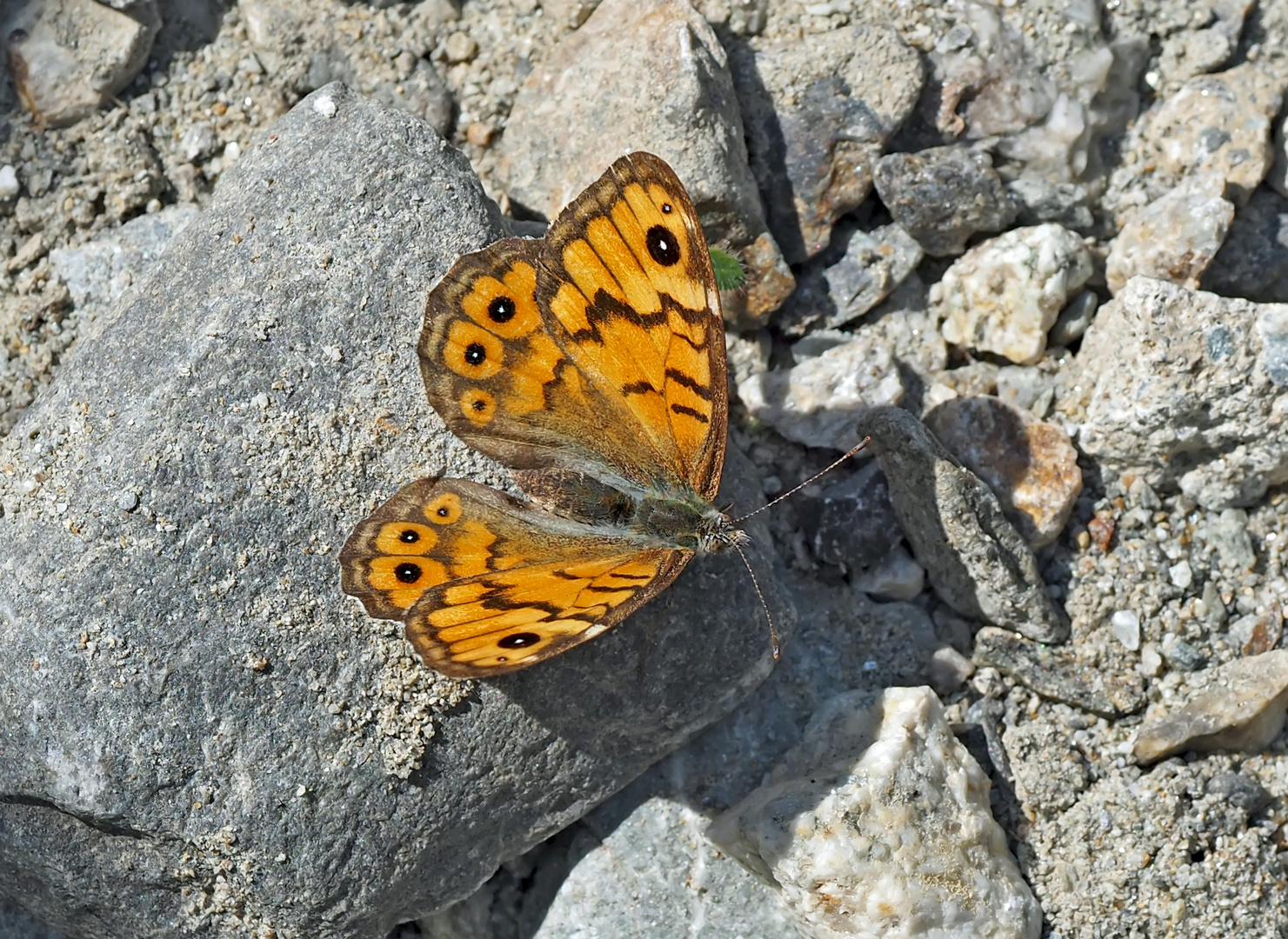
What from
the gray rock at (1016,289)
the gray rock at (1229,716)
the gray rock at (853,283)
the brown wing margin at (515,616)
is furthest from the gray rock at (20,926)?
the gray rock at (1016,289)

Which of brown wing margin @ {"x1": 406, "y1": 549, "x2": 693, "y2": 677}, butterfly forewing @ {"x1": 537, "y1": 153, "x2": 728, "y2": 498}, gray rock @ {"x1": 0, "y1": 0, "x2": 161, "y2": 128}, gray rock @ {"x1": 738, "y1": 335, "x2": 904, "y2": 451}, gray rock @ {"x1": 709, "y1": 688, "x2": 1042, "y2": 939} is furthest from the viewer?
gray rock @ {"x1": 0, "y1": 0, "x2": 161, "y2": 128}

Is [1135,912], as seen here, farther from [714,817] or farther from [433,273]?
[433,273]

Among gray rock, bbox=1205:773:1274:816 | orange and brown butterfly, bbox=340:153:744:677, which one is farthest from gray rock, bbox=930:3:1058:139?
gray rock, bbox=1205:773:1274:816

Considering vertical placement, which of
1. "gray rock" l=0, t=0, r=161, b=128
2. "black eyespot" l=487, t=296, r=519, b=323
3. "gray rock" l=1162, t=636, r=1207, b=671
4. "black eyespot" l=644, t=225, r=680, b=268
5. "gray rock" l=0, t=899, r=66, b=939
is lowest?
"gray rock" l=1162, t=636, r=1207, b=671

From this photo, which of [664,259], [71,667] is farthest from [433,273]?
[71,667]

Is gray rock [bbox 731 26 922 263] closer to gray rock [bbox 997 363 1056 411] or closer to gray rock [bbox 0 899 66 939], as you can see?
gray rock [bbox 997 363 1056 411]

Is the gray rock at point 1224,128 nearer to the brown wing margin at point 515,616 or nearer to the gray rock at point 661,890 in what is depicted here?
the brown wing margin at point 515,616

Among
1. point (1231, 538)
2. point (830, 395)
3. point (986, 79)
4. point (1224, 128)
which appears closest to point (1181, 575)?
point (1231, 538)
